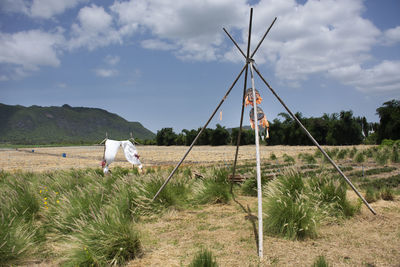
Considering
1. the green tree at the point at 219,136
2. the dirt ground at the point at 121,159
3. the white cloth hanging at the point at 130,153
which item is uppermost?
the green tree at the point at 219,136

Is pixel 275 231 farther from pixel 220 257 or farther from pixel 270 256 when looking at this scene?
pixel 220 257

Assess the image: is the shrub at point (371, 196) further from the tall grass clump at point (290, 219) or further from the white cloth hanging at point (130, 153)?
the white cloth hanging at point (130, 153)

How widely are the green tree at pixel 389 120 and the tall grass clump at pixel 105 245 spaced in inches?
1443

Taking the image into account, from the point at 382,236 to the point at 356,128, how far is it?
43849 millimetres

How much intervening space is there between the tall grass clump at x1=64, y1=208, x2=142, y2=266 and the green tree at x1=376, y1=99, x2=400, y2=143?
36.7 meters

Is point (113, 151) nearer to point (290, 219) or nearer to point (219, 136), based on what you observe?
point (290, 219)

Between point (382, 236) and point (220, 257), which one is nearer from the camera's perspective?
point (220, 257)

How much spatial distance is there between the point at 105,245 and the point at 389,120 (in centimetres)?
3864

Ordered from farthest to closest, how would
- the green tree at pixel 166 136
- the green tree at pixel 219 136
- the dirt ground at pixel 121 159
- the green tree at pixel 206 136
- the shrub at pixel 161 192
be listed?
the green tree at pixel 166 136 → the green tree at pixel 206 136 → the green tree at pixel 219 136 → the dirt ground at pixel 121 159 → the shrub at pixel 161 192

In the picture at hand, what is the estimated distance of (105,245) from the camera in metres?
4.05

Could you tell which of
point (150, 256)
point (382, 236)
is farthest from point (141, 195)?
point (382, 236)

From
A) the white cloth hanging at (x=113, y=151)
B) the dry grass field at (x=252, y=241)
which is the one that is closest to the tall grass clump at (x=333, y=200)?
the dry grass field at (x=252, y=241)

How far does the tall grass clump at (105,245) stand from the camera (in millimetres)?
3951

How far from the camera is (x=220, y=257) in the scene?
414cm
